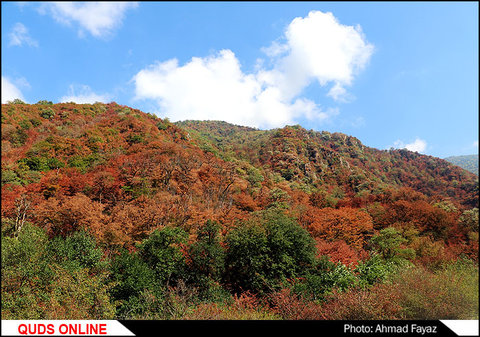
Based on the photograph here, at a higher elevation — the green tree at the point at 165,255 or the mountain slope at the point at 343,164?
the mountain slope at the point at 343,164

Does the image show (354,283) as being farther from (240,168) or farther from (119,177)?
(240,168)

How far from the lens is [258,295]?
12.8m

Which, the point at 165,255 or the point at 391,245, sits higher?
the point at 165,255

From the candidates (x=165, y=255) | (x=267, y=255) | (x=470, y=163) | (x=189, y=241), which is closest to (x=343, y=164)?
(x=470, y=163)

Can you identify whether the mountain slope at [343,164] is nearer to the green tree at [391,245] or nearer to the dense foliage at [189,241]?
the dense foliage at [189,241]

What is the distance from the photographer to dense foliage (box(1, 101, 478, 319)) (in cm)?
843

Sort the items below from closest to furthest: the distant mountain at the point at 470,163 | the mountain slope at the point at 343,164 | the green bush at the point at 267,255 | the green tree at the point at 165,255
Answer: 1. the green tree at the point at 165,255
2. the green bush at the point at 267,255
3. the distant mountain at the point at 470,163
4. the mountain slope at the point at 343,164

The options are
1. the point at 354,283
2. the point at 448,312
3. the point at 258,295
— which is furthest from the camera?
the point at 258,295

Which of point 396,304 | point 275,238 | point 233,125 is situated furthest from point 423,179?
point 233,125

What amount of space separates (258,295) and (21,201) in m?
16.5

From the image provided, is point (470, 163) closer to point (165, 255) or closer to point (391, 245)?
point (391, 245)

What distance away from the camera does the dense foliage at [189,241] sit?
8430 mm

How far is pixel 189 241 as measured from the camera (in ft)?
52.0

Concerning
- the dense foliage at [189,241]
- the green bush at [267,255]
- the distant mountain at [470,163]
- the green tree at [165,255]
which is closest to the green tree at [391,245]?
the dense foliage at [189,241]
